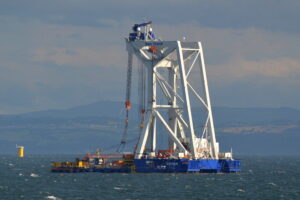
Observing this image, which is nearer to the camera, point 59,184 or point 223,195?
point 223,195

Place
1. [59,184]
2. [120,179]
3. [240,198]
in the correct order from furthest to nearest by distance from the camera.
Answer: [120,179], [59,184], [240,198]

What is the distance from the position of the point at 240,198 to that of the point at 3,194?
77.3 feet

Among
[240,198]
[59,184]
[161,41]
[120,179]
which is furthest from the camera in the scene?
[161,41]

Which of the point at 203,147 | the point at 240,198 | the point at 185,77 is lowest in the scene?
the point at 240,198

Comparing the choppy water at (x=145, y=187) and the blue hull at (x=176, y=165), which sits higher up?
the blue hull at (x=176, y=165)

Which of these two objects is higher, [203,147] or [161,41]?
[161,41]

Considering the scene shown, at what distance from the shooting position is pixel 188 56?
12719cm

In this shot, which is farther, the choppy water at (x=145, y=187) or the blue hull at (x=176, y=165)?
the blue hull at (x=176, y=165)

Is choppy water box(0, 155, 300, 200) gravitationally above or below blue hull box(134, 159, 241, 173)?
below

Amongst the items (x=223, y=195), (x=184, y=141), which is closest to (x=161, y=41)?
(x=184, y=141)

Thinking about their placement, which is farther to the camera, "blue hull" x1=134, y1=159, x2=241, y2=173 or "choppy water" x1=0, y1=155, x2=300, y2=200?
"blue hull" x1=134, y1=159, x2=241, y2=173

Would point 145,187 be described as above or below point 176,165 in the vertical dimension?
below

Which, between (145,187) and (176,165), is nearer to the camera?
(145,187)

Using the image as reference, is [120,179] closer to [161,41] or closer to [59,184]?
[59,184]
